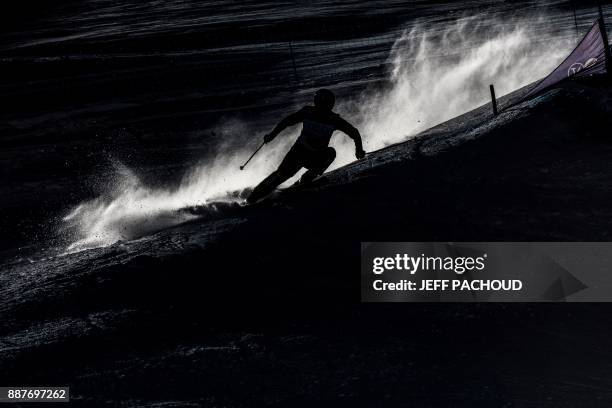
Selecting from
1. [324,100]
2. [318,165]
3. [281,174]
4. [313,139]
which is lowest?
[281,174]

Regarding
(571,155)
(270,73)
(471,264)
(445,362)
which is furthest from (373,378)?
(270,73)

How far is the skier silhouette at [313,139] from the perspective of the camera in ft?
40.8

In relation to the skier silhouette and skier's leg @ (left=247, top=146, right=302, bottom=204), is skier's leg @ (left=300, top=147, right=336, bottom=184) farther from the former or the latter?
skier's leg @ (left=247, top=146, right=302, bottom=204)

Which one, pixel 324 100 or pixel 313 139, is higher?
pixel 324 100

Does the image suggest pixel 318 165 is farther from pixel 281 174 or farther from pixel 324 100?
pixel 324 100

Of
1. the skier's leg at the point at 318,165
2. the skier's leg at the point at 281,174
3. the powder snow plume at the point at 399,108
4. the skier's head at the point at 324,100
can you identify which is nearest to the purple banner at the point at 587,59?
the skier's head at the point at 324,100

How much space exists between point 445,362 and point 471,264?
2.17 m

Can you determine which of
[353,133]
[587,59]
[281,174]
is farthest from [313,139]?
[587,59]

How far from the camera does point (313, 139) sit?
12.6m

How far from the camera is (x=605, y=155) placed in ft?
37.5

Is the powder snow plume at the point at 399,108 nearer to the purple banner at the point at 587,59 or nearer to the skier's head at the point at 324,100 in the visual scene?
the skier's head at the point at 324,100

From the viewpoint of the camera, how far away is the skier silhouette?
1244 cm

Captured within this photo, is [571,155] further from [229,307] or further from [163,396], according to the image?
[163,396]

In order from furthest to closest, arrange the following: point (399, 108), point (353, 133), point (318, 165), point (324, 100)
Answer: point (399, 108) < point (318, 165) < point (353, 133) < point (324, 100)
